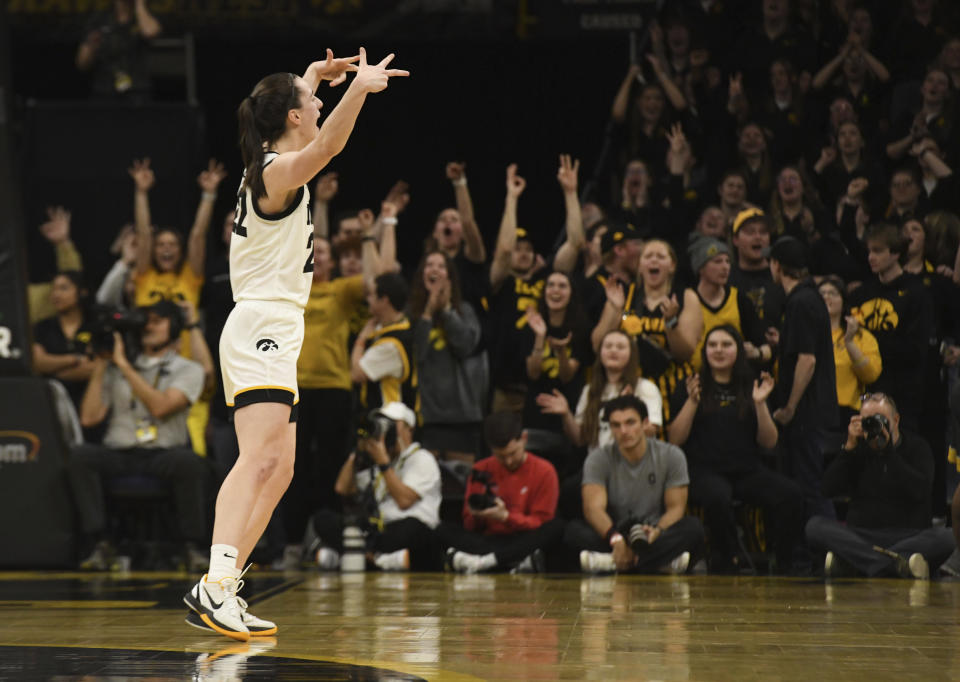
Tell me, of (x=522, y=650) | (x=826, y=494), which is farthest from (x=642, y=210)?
(x=522, y=650)

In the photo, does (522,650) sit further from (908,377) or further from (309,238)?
(908,377)

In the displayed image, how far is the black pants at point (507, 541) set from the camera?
7.80 meters

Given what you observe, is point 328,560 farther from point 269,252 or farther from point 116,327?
point 269,252

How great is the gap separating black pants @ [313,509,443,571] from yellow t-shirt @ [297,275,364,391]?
3.20 ft

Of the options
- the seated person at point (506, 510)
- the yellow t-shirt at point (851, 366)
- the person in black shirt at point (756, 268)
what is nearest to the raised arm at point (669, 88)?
the person in black shirt at point (756, 268)

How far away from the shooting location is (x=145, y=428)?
862cm

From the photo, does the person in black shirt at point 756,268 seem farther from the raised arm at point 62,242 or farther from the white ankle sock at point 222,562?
the raised arm at point 62,242

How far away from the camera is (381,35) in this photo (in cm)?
1192

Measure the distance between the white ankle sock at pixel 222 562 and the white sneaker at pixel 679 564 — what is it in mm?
3469

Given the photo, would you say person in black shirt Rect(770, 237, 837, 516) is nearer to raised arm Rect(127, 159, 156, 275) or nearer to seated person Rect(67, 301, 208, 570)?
seated person Rect(67, 301, 208, 570)

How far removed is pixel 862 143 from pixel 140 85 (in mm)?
5656

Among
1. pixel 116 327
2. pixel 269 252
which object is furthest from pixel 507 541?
pixel 269 252

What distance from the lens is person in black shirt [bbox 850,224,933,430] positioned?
8.31 m

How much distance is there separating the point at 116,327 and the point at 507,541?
2924 mm
